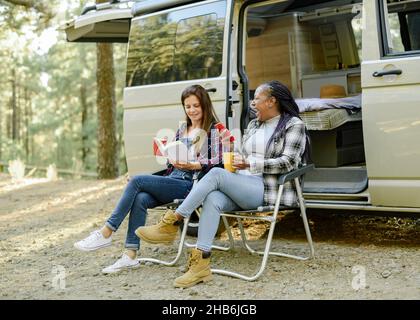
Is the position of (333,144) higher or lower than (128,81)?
lower

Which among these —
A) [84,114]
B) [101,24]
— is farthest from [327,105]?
[84,114]

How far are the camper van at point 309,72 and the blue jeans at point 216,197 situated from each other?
2.84ft

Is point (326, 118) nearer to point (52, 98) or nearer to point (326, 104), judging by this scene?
point (326, 104)

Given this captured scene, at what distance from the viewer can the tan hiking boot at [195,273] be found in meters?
3.80

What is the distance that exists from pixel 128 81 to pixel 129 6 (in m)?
0.75

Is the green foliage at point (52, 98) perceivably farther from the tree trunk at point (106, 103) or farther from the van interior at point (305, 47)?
the van interior at point (305, 47)

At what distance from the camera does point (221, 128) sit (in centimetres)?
430

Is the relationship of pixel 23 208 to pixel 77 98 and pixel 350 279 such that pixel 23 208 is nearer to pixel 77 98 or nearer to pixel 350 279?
A: pixel 350 279

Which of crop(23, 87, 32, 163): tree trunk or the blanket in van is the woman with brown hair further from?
crop(23, 87, 32, 163): tree trunk

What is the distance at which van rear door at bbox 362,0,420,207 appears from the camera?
410cm

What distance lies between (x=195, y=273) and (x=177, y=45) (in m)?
2.38

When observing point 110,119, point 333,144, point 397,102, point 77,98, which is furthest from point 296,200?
point 77,98

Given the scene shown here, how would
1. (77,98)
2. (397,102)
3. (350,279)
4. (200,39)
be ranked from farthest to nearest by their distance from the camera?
(77,98), (200,39), (397,102), (350,279)

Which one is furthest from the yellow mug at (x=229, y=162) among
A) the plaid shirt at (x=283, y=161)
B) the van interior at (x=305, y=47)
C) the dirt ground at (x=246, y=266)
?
the van interior at (x=305, y=47)
